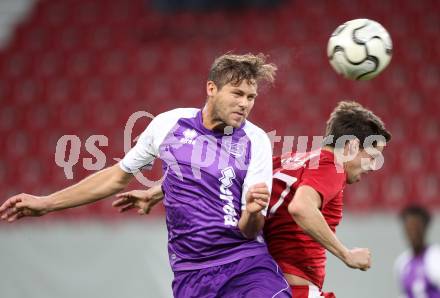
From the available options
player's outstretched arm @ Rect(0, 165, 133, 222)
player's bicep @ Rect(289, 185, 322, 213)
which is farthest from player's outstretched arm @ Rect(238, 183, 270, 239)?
player's outstretched arm @ Rect(0, 165, 133, 222)

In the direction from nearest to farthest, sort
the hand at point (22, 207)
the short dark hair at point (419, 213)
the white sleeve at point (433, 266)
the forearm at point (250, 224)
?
1. the forearm at point (250, 224)
2. the hand at point (22, 207)
3. the white sleeve at point (433, 266)
4. the short dark hair at point (419, 213)

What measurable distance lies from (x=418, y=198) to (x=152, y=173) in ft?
11.1

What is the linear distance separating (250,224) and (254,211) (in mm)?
220

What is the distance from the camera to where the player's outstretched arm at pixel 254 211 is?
13.2 feet

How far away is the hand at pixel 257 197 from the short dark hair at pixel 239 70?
738 mm

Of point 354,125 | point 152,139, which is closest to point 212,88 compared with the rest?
point 152,139

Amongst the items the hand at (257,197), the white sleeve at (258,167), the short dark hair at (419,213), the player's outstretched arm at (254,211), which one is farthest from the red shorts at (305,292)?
the short dark hair at (419,213)

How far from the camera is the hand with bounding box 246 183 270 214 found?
402 cm

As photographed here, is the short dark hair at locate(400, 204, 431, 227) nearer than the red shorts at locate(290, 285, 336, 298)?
No

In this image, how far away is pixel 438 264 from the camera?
6844mm

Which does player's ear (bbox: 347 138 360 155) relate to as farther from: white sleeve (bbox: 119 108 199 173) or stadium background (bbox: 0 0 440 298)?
stadium background (bbox: 0 0 440 298)

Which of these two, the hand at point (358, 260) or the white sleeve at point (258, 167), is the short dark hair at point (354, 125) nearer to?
the white sleeve at point (258, 167)

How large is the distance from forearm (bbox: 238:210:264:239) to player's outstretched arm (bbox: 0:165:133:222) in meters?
0.88

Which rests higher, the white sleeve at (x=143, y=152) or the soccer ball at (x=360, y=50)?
the soccer ball at (x=360, y=50)
